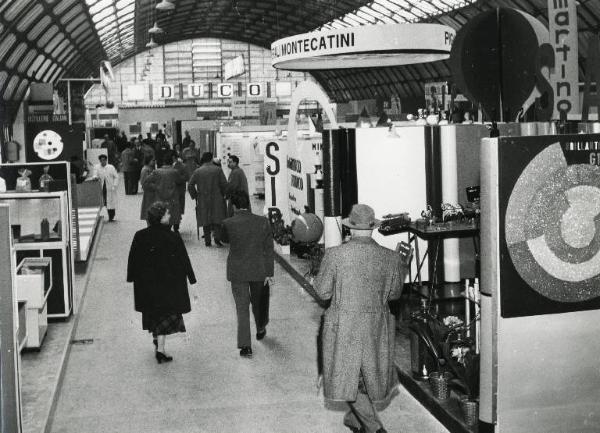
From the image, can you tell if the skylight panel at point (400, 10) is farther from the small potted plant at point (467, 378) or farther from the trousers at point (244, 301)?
the small potted plant at point (467, 378)

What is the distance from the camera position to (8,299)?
4316 mm

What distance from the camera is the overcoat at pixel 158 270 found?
7004 mm

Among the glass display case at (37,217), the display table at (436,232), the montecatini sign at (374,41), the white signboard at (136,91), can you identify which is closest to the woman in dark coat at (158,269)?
the glass display case at (37,217)

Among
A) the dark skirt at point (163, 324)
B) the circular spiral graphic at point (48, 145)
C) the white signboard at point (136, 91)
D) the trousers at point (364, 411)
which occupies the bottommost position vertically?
the trousers at point (364, 411)

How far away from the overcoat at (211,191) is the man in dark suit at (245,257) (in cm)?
583

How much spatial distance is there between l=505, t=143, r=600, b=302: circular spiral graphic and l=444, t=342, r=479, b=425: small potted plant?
30.9 inches

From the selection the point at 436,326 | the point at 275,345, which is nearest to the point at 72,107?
the point at 275,345

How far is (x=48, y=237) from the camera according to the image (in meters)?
8.60

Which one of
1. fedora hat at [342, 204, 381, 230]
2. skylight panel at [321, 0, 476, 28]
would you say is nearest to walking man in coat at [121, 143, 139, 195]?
skylight panel at [321, 0, 476, 28]

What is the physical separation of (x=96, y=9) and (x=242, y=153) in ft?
37.8

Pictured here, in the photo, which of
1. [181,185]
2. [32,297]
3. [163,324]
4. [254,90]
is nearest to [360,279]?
[163,324]

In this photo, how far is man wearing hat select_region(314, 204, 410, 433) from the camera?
493 centimetres

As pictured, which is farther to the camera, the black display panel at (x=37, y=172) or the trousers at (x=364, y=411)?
the black display panel at (x=37, y=172)

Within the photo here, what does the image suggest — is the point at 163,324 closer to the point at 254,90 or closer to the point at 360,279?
the point at 360,279
